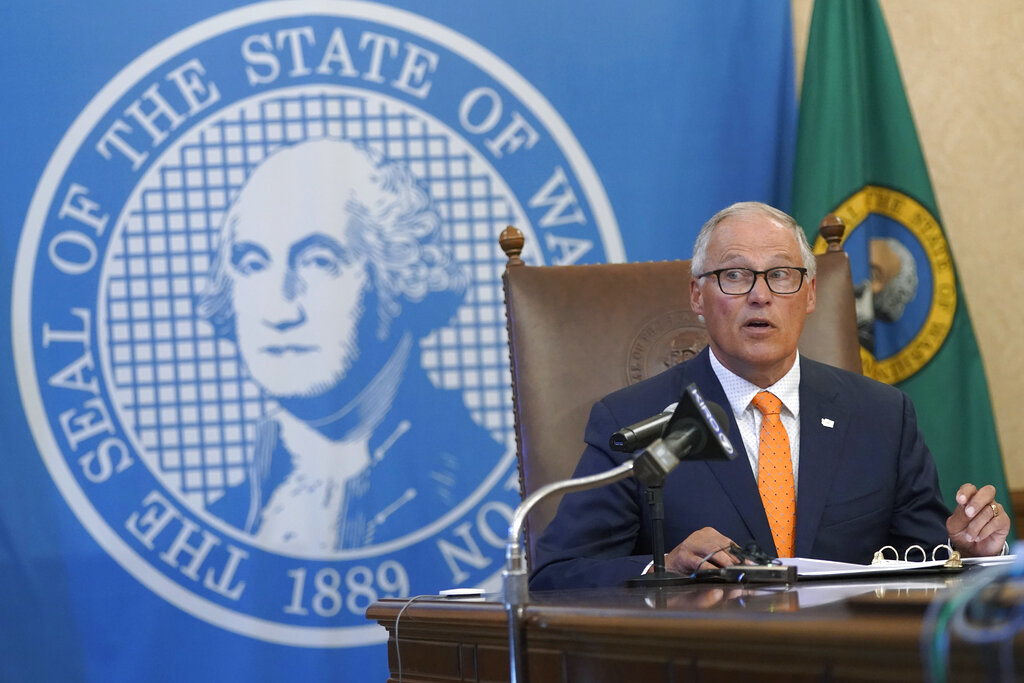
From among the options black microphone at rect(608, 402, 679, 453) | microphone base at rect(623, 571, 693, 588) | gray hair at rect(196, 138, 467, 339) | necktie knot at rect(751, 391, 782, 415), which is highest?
gray hair at rect(196, 138, 467, 339)

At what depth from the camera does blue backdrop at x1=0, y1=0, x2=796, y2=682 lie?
2939mm

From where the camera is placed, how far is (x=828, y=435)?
2.16 metres

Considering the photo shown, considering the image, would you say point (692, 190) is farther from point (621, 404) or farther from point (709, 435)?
point (709, 435)

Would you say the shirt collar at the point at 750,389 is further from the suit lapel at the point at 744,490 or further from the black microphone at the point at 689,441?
the black microphone at the point at 689,441

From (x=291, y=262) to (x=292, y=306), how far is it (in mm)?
115

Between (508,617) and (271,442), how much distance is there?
71.2 inches

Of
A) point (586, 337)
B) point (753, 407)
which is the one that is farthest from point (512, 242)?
point (753, 407)

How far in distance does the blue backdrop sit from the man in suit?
870mm

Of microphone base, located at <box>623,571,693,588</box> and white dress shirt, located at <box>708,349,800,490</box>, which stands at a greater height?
white dress shirt, located at <box>708,349,800,490</box>

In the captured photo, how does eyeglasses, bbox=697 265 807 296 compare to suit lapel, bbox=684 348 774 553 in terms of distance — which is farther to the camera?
eyeglasses, bbox=697 265 807 296

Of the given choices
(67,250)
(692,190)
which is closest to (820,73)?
(692,190)

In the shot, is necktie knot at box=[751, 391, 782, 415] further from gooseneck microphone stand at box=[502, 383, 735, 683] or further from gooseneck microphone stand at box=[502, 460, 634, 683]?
gooseneck microphone stand at box=[502, 460, 634, 683]

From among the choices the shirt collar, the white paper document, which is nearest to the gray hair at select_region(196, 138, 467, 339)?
the shirt collar

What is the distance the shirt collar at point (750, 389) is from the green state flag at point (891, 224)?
2.54ft
